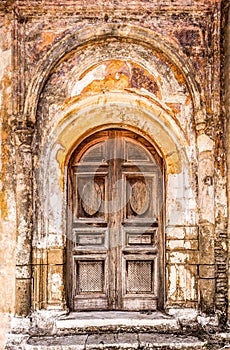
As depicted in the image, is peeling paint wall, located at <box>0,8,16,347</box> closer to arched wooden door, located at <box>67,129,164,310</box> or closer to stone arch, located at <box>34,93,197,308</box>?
stone arch, located at <box>34,93,197,308</box>

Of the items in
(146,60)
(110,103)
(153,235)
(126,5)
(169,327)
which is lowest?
(169,327)

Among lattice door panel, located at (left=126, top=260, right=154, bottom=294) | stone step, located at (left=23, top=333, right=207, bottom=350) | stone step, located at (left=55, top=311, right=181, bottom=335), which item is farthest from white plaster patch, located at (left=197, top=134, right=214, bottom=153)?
stone step, located at (left=23, top=333, right=207, bottom=350)

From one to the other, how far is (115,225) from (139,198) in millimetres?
397

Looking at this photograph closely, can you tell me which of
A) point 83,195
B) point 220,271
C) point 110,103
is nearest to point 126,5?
point 110,103

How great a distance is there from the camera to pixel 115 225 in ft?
16.1

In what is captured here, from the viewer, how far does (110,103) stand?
189 inches

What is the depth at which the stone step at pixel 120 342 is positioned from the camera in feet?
14.1

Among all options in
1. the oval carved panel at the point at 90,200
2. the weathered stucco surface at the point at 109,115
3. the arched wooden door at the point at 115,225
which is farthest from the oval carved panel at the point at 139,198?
the oval carved panel at the point at 90,200

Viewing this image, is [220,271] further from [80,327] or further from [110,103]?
[110,103]

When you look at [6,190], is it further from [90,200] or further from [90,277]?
[90,277]

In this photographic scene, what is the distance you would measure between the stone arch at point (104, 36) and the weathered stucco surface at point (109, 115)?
0.01 metres

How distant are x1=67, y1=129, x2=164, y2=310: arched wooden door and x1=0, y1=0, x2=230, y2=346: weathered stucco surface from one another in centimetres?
17

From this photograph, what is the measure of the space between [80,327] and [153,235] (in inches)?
48.5

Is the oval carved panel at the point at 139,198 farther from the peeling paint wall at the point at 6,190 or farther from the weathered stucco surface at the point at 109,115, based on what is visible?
the peeling paint wall at the point at 6,190
